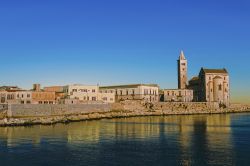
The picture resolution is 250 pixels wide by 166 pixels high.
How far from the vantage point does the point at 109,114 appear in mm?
100938

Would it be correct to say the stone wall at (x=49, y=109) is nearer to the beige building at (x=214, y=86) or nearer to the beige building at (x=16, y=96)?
the beige building at (x=16, y=96)

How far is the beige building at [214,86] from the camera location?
136 metres

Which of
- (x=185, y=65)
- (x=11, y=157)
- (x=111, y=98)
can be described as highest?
(x=185, y=65)

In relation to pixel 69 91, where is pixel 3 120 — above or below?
below

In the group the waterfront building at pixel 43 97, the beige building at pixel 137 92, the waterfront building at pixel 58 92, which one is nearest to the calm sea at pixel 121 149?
the waterfront building at pixel 43 97

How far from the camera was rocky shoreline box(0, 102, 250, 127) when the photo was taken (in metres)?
72.6

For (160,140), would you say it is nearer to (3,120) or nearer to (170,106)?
(3,120)

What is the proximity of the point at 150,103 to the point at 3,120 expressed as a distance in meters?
59.9

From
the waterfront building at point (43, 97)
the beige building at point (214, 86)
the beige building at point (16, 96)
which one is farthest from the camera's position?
the beige building at point (214, 86)

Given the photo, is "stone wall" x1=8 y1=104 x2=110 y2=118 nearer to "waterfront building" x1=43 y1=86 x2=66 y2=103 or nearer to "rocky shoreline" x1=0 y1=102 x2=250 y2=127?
"rocky shoreline" x1=0 y1=102 x2=250 y2=127

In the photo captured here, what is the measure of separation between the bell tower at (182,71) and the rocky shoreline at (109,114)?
2139 centimetres

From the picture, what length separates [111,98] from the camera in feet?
373

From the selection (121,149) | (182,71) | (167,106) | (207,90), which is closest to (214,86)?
(207,90)

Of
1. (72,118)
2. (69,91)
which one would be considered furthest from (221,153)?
(69,91)
